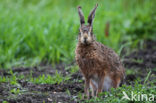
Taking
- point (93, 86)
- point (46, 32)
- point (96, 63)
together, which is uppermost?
point (46, 32)

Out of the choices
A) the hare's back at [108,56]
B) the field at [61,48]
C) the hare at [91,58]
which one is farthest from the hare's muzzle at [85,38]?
the field at [61,48]

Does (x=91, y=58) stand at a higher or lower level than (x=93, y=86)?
higher

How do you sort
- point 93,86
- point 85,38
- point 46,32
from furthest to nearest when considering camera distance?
point 46,32 → point 93,86 → point 85,38

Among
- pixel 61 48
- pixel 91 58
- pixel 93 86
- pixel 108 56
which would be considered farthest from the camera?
pixel 61 48

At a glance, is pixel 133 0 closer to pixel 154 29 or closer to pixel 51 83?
pixel 154 29

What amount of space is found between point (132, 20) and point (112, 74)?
417 cm

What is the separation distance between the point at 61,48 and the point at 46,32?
59 cm

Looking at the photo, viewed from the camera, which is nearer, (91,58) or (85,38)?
(85,38)

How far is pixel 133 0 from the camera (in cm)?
1033

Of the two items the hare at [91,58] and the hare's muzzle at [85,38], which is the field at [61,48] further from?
the hare's muzzle at [85,38]

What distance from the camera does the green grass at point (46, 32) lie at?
7.18 metres

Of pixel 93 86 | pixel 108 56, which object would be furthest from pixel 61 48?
pixel 108 56

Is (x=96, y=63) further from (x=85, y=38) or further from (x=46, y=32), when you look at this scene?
(x=46, y=32)

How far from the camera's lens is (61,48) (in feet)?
24.2
